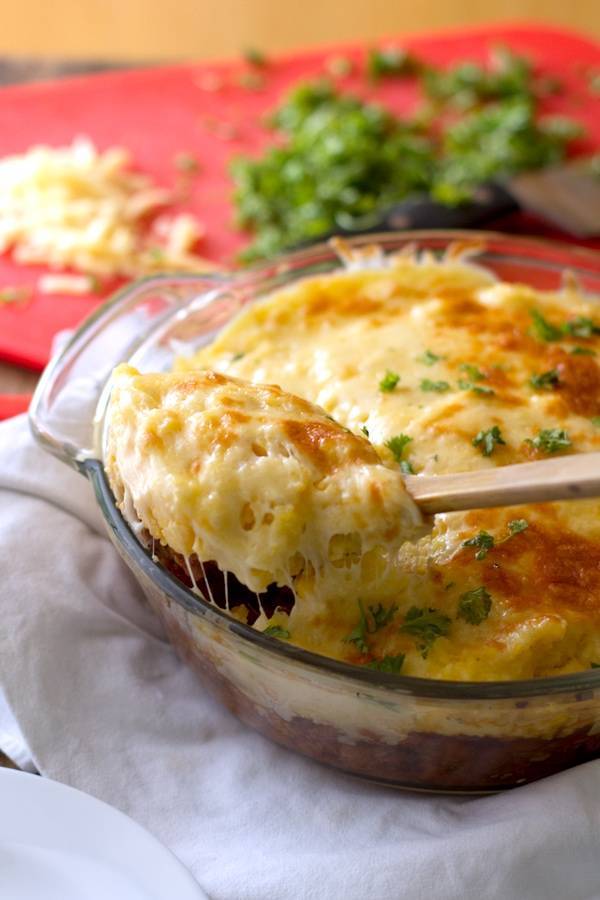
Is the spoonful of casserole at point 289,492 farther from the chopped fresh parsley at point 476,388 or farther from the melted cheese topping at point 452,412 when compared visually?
the chopped fresh parsley at point 476,388

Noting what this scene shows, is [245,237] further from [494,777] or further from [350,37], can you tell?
[350,37]

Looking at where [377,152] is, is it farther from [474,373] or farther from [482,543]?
[482,543]

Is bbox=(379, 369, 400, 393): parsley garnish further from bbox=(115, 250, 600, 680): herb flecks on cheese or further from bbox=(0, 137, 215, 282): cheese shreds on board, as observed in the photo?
bbox=(0, 137, 215, 282): cheese shreds on board

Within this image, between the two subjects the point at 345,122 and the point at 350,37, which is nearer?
the point at 345,122

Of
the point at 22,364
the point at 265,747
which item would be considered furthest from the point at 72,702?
the point at 22,364

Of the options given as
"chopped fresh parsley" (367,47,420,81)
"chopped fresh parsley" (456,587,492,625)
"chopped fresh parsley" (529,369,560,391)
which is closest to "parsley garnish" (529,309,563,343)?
"chopped fresh parsley" (529,369,560,391)

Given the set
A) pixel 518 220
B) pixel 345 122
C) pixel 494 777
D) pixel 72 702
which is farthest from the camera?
pixel 345 122

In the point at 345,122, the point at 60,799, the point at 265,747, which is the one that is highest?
the point at 345,122

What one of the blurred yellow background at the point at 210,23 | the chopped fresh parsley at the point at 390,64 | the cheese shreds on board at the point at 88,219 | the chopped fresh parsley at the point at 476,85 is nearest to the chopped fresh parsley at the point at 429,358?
the cheese shreds on board at the point at 88,219

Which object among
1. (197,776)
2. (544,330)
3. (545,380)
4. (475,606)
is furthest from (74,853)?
(544,330)
